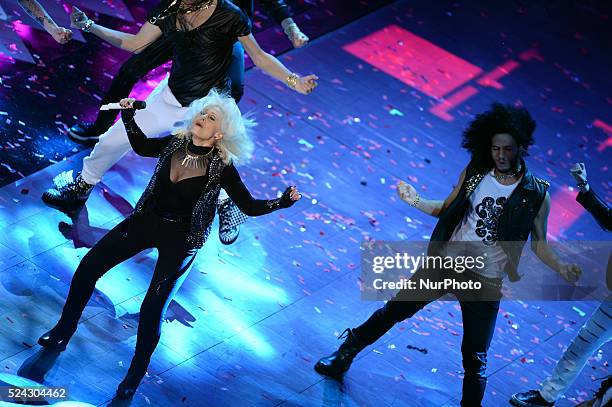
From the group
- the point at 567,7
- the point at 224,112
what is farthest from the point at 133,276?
the point at 567,7

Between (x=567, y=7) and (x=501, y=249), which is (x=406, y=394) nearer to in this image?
(x=501, y=249)

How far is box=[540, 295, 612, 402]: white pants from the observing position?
6199 mm

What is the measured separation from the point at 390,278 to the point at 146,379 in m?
1.84

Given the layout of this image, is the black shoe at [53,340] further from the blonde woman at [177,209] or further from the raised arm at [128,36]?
the raised arm at [128,36]

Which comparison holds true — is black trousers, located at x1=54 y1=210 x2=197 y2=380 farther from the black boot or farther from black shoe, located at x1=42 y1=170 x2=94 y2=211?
black shoe, located at x1=42 y1=170 x2=94 y2=211

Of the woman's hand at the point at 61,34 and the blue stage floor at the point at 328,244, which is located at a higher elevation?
the woman's hand at the point at 61,34

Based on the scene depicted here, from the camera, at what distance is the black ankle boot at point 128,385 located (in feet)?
20.0

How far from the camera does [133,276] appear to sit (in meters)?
7.04

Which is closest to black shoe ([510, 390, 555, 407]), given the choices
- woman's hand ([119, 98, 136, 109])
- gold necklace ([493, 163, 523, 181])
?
gold necklace ([493, 163, 523, 181])

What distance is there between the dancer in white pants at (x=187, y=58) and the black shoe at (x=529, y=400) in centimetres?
186

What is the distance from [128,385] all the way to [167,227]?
2.73 feet

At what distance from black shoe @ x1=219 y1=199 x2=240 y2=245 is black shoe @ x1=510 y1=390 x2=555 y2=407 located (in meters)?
1.95

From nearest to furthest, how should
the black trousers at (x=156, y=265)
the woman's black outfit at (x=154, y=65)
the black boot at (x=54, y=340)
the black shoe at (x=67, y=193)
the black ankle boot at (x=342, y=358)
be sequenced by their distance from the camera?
the black trousers at (x=156, y=265) < the black boot at (x=54, y=340) < the black ankle boot at (x=342, y=358) < the woman's black outfit at (x=154, y=65) < the black shoe at (x=67, y=193)

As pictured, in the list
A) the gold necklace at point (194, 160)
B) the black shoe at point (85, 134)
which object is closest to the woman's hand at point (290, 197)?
the gold necklace at point (194, 160)
